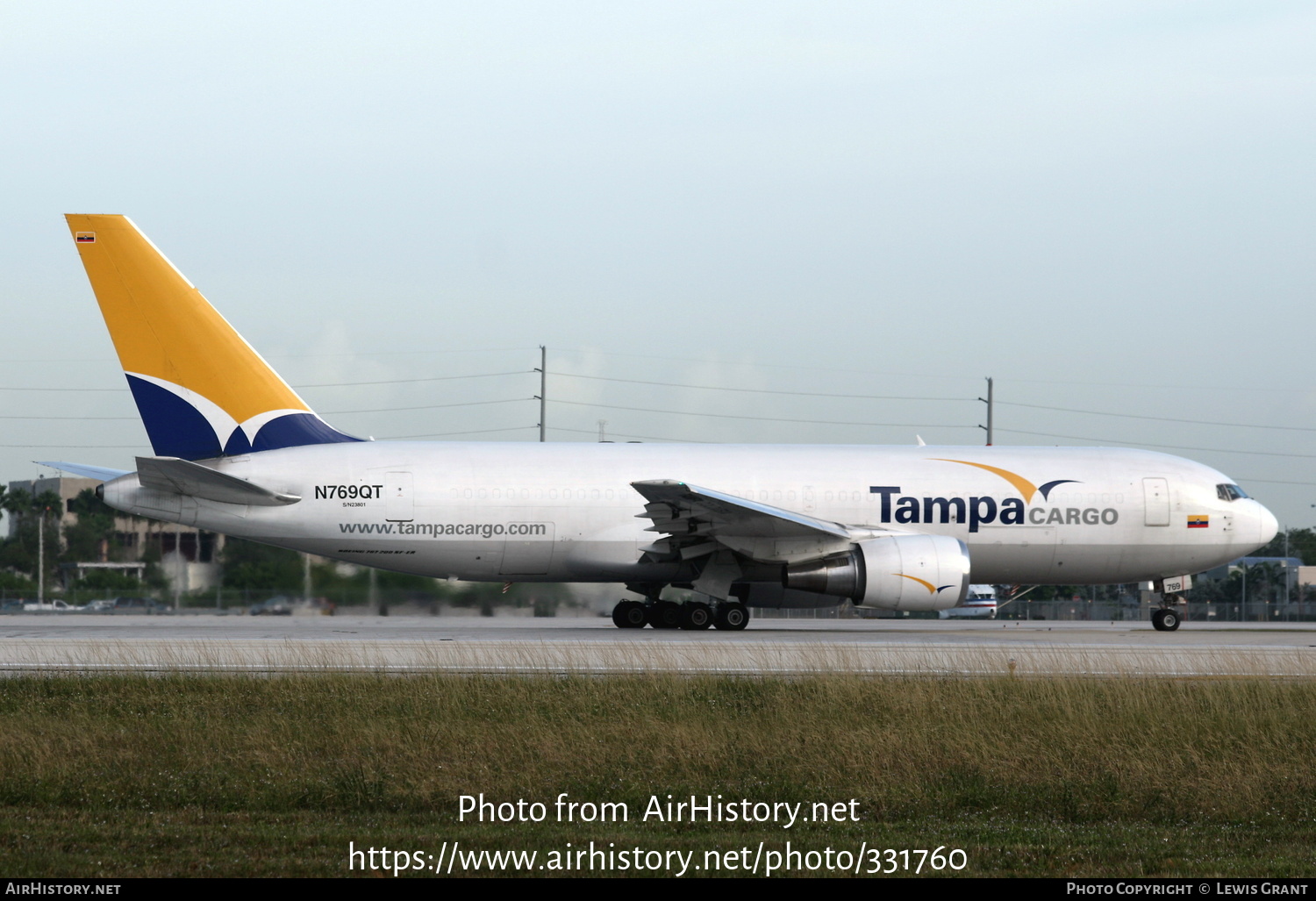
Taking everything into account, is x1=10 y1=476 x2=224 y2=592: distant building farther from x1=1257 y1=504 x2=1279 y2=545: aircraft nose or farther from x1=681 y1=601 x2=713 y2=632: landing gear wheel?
x1=1257 y1=504 x2=1279 y2=545: aircraft nose

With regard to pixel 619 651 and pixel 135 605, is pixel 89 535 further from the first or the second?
pixel 619 651

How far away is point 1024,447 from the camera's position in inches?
1009

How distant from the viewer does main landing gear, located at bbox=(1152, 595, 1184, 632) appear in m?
25.5

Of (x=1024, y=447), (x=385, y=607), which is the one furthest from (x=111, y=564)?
(x=1024, y=447)

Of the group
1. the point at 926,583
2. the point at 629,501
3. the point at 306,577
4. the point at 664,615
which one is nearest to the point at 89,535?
the point at 306,577

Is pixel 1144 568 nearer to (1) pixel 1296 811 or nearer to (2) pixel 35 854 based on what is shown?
(1) pixel 1296 811

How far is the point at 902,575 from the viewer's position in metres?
21.4

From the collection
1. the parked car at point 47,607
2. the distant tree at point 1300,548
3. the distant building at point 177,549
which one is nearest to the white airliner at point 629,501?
the distant building at point 177,549

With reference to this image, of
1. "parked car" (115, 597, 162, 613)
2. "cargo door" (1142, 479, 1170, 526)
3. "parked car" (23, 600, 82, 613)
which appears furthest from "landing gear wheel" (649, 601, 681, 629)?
"parked car" (23, 600, 82, 613)

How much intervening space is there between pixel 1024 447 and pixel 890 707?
1541 centimetres

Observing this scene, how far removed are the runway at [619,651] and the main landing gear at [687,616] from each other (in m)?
0.59

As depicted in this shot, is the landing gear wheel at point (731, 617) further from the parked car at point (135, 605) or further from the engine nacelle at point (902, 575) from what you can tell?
the parked car at point (135, 605)

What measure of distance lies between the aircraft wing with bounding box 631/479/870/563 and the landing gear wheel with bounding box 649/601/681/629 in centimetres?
126

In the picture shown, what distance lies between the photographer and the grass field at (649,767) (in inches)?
272
